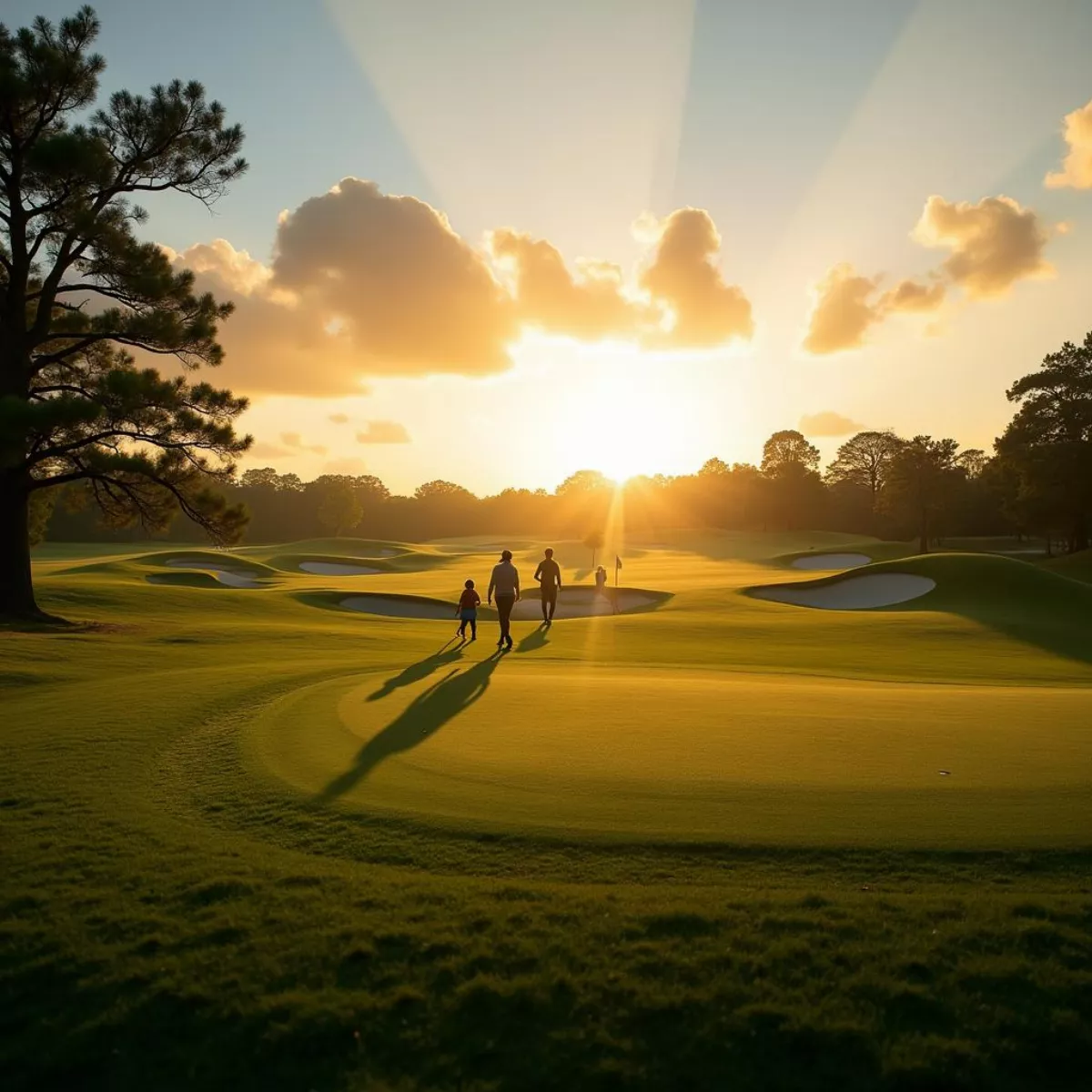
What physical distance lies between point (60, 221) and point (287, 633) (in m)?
13.1

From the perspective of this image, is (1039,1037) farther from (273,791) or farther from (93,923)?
(273,791)

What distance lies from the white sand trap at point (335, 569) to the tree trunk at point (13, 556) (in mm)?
31384

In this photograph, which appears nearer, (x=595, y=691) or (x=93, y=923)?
(x=93, y=923)

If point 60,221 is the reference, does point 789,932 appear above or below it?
below

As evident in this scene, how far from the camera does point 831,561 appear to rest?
194ft

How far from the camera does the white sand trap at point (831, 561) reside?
2275 inches

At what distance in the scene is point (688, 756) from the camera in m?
8.34

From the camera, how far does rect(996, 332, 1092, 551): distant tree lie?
52719mm

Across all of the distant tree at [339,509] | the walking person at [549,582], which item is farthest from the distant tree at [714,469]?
the walking person at [549,582]

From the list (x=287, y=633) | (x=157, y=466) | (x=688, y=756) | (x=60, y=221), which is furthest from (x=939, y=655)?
(x=60, y=221)

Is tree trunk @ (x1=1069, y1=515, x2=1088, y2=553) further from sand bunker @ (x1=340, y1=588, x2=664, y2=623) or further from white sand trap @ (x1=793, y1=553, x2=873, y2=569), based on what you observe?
sand bunker @ (x1=340, y1=588, x2=664, y2=623)

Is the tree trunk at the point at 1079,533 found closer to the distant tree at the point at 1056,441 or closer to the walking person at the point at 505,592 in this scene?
the distant tree at the point at 1056,441

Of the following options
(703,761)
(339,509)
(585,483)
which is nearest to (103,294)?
(703,761)

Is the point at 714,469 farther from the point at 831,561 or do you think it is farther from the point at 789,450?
the point at 831,561
